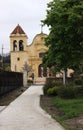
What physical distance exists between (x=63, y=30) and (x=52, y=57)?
4.43 meters

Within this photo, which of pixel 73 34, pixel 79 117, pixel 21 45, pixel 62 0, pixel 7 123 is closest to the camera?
pixel 7 123

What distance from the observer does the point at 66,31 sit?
3772 centimetres

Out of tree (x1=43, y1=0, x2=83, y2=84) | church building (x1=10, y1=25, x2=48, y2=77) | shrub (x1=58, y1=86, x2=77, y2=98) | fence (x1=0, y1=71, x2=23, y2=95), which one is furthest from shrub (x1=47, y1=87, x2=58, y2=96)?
church building (x1=10, y1=25, x2=48, y2=77)

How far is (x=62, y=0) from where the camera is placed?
1601 inches

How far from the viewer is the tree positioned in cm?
3716

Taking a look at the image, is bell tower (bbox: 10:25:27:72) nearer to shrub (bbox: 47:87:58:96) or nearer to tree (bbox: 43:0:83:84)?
tree (bbox: 43:0:83:84)

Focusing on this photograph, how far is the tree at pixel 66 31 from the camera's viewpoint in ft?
122

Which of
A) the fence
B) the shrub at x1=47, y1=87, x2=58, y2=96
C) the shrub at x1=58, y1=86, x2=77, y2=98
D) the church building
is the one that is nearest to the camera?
the shrub at x1=58, y1=86, x2=77, y2=98

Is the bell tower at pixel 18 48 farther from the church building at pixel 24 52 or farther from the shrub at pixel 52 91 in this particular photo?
the shrub at pixel 52 91

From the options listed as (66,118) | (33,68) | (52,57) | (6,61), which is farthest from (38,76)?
(66,118)

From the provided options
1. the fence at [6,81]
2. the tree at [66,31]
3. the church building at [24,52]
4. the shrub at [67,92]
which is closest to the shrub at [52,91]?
the tree at [66,31]

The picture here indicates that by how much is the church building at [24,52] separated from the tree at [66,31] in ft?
222

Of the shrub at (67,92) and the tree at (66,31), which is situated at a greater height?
the tree at (66,31)

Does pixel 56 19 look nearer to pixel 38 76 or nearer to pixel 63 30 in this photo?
pixel 63 30
